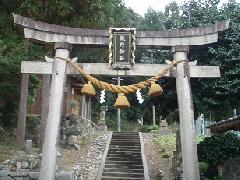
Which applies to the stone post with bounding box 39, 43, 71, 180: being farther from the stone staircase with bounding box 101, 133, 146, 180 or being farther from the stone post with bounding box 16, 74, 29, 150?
the stone staircase with bounding box 101, 133, 146, 180

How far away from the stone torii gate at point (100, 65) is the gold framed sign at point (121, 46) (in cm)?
19

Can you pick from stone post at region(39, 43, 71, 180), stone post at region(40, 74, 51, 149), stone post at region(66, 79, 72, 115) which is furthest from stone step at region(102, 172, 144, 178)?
stone post at region(66, 79, 72, 115)

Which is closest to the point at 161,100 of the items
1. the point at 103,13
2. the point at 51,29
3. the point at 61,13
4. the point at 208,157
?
the point at 208,157

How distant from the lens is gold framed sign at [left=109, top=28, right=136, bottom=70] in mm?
11109

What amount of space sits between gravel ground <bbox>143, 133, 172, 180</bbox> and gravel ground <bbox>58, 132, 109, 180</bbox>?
2.57 metres

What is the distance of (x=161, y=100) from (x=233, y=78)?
3.70m

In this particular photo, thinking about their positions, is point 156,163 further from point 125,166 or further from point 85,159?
point 85,159

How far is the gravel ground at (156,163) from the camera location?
16.2 meters

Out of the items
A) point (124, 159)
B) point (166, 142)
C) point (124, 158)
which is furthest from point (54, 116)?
point (166, 142)

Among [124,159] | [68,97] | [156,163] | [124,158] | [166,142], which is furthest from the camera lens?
[68,97]

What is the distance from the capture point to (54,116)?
1065cm

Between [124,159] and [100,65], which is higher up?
[100,65]

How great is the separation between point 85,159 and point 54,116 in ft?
25.1

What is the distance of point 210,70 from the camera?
35.6ft
